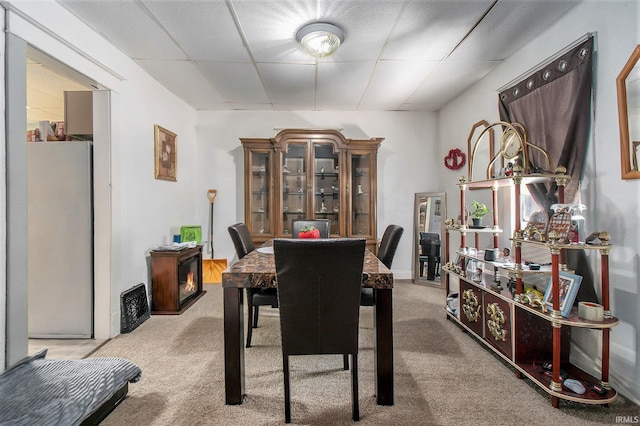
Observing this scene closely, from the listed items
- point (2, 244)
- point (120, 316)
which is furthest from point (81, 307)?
point (2, 244)

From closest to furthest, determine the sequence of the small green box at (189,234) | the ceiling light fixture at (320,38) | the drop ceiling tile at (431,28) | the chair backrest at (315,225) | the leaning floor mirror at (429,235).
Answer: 1. the drop ceiling tile at (431,28)
2. the ceiling light fixture at (320,38)
3. the chair backrest at (315,225)
4. the small green box at (189,234)
5. the leaning floor mirror at (429,235)

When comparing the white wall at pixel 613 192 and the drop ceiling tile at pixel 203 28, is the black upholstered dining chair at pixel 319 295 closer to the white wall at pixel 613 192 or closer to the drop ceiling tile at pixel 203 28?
the white wall at pixel 613 192

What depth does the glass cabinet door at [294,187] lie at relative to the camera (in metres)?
3.88

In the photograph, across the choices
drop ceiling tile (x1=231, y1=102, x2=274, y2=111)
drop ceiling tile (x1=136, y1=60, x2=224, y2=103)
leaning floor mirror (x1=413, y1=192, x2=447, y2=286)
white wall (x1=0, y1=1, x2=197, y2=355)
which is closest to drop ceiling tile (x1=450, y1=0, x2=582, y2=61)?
leaning floor mirror (x1=413, y1=192, x2=447, y2=286)

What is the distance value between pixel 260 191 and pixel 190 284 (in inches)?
58.0

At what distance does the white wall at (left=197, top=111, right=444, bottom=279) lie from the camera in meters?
4.19

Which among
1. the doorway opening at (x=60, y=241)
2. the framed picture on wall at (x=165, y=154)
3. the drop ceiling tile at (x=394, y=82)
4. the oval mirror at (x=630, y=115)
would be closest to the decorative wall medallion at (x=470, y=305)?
the oval mirror at (x=630, y=115)

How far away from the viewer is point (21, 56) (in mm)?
1690

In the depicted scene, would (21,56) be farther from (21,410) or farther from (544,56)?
(544,56)

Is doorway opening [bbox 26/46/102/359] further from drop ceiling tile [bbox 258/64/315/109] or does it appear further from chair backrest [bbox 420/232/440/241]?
chair backrest [bbox 420/232/440/241]

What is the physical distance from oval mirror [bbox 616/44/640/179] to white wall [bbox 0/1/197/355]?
353 centimetres

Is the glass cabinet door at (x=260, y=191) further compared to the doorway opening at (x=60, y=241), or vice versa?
the glass cabinet door at (x=260, y=191)

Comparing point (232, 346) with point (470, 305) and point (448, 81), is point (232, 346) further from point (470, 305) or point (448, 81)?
point (448, 81)

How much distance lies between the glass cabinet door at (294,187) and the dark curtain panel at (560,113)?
8.19ft
